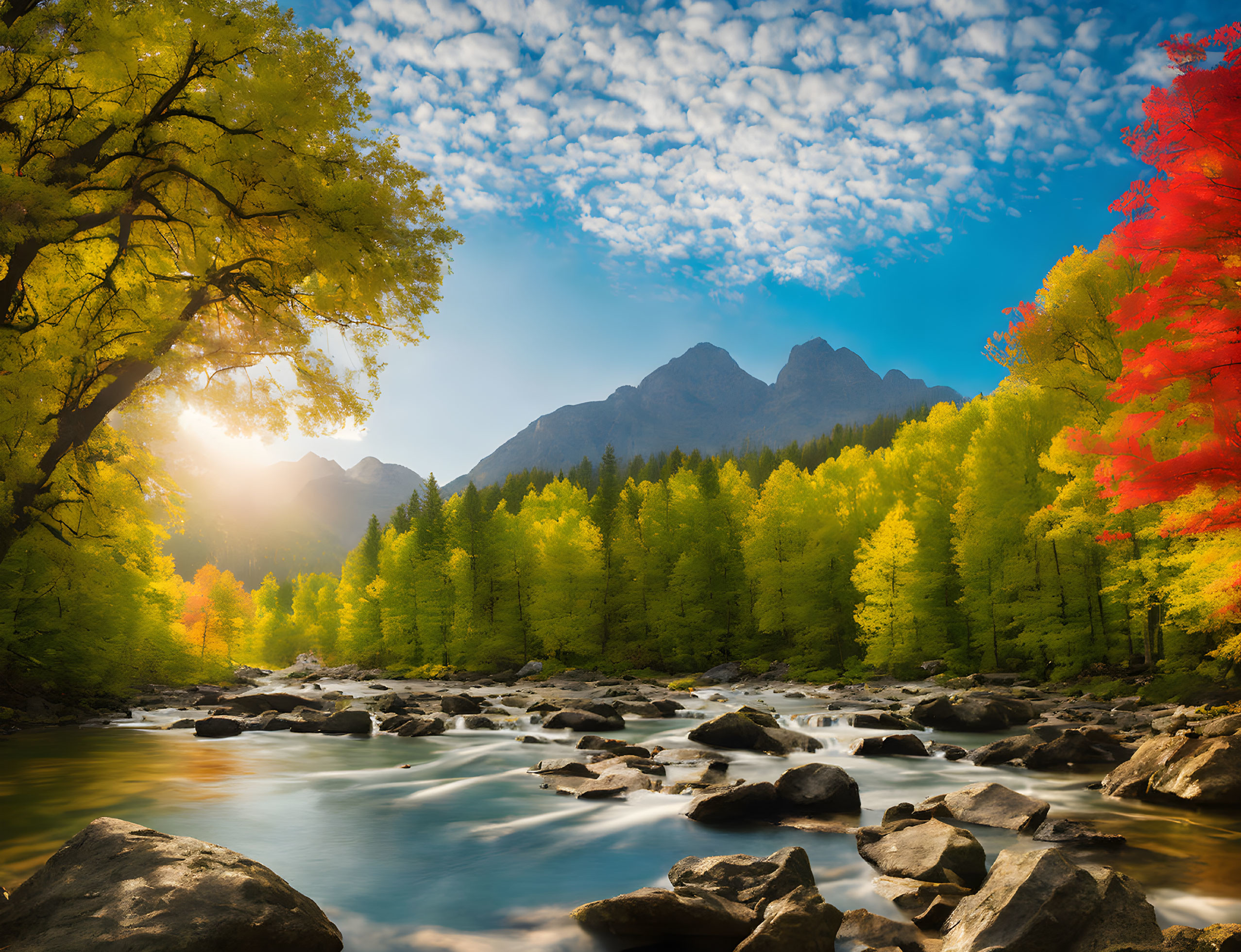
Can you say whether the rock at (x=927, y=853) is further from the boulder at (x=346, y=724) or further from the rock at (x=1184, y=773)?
the boulder at (x=346, y=724)

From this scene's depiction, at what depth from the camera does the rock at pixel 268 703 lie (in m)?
23.6

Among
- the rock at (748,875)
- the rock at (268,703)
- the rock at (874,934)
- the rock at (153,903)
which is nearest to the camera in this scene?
the rock at (153,903)

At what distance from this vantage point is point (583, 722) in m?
20.2

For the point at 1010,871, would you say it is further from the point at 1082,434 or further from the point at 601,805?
the point at 1082,434

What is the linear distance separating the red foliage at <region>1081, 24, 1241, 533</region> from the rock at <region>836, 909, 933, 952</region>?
279 inches

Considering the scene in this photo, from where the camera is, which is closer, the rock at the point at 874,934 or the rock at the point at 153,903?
the rock at the point at 153,903

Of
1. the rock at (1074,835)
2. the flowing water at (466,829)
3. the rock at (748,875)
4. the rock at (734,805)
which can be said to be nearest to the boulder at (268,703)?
the flowing water at (466,829)

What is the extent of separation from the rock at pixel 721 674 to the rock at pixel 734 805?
88.7 ft

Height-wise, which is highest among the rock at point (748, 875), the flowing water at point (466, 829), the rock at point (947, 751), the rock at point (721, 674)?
the rock at point (748, 875)

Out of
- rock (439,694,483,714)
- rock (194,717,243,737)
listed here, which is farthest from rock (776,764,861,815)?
rock (194,717,243,737)

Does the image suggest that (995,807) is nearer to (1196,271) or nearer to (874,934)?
(874,934)

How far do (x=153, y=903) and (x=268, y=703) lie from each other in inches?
880

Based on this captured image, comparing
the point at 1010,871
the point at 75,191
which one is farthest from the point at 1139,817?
the point at 75,191

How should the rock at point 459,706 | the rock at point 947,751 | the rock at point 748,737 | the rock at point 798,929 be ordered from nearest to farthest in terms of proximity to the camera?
1. the rock at point 798,929
2. the rock at point 947,751
3. the rock at point 748,737
4. the rock at point 459,706
